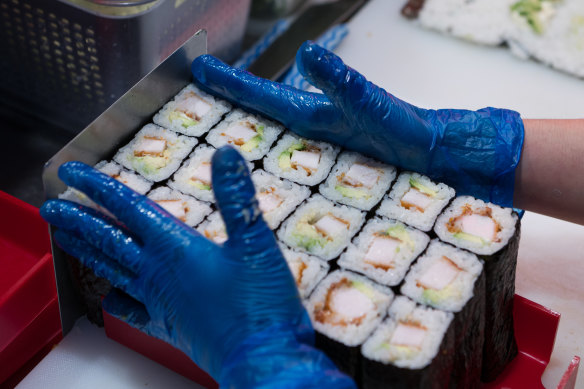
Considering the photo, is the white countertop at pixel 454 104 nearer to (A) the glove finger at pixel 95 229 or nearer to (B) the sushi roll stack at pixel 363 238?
(B) the sushi roll stack at pixel 363 238

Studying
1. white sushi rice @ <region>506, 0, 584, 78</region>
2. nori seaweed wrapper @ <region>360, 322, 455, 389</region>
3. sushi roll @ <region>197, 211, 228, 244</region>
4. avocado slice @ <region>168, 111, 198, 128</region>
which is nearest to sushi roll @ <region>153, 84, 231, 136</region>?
avocado slice @ <region>168, 111, 198, 128</region>

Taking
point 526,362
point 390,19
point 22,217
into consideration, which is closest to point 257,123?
point 22,217

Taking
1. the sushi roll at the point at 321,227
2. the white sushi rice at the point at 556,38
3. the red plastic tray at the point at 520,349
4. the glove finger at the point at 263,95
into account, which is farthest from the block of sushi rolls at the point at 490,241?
the white sushi rice at the point at 556,38

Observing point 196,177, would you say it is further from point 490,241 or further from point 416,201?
point 490,241

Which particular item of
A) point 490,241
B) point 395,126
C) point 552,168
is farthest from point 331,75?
point 552,168

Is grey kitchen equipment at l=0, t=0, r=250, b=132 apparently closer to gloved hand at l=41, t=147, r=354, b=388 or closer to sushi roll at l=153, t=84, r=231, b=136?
sushi roll at l=153, t=84, r=231, b=136

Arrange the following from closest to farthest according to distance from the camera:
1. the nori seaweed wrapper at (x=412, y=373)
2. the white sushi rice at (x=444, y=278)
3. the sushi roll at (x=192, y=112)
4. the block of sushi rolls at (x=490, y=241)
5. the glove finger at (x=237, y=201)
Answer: the glove finger at (x=237, y=201), the nori seaweed wrapper at (x=412, y=373), the white sushi rice at (x=444, y=278), the block of sushi rolls at (x=490, y=241), the sushi roll at (x=192, y=112)

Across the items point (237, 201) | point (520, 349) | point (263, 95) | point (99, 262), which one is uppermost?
point (237, 201)
